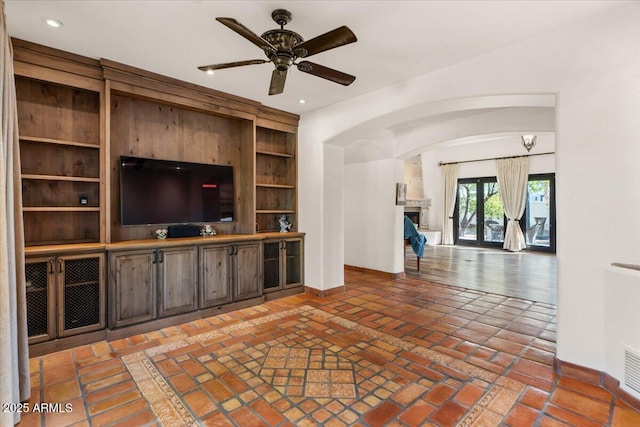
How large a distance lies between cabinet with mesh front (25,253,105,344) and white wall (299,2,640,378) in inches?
165

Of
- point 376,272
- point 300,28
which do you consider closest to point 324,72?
point 300,28

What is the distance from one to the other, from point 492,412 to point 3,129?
354 centimetres

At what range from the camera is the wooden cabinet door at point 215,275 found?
12.2 feet

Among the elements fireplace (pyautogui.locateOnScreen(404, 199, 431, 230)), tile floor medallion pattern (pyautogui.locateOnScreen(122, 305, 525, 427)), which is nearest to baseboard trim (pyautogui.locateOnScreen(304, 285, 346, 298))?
tile floor medallion pattern (pyautogui.locateOnScreen(122, 305, 525, 427))

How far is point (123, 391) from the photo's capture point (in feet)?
7.32

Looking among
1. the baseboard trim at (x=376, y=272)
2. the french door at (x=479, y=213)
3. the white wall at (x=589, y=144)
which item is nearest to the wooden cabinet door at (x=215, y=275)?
the baseboard trim at (x=376, y=272)

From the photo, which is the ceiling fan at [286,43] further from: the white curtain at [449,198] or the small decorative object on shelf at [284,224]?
the white curtain at [449,198]

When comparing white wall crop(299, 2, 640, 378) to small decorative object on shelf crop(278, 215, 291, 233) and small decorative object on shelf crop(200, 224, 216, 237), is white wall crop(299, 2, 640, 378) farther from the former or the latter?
small decorative object on shelf crop(200, 224, 216, 237)

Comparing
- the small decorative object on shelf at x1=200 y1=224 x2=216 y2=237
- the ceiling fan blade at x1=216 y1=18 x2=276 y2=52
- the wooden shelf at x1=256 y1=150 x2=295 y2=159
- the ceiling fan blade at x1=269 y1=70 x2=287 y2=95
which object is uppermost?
the ceiling fan blade at x1=216 y1=18 x2=276 y2=52

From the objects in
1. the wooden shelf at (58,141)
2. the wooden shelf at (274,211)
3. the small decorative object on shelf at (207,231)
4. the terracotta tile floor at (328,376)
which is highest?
the wooden shelf at (58,141)

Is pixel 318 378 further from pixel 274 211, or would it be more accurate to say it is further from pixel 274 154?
pixel 274 154

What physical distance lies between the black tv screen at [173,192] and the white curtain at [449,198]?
318 inches

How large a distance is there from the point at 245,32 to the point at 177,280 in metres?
2.68

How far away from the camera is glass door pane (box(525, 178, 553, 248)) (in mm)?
8500
